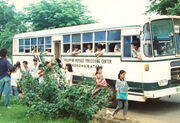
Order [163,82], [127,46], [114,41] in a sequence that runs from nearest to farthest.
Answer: [163,82] < [127,46] < [114,41]

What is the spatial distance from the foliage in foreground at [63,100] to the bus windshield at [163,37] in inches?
120

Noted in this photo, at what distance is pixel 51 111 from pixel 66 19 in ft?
84.2

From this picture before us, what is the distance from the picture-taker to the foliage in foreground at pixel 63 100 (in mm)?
6289

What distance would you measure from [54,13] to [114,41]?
2312 centimetres

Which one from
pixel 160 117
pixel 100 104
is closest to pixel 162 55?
pixel 160 117

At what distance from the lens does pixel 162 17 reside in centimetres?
918

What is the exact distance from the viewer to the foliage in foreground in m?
6.29

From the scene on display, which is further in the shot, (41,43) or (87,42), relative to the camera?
(41,43)

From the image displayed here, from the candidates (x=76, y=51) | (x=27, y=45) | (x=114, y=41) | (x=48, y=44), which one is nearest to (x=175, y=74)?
(x=114, y=41)

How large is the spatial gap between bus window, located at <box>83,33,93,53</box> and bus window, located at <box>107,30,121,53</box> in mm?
1115

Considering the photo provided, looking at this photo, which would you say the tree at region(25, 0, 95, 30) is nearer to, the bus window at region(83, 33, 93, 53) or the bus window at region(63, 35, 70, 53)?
the bus window at region(63, 35, 70, 53)

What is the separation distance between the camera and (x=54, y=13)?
32.1m

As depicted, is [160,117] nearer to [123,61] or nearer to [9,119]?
[123,61]

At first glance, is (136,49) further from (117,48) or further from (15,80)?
(15,80)
